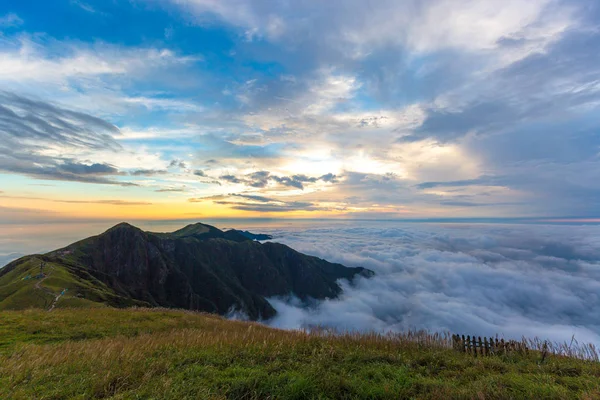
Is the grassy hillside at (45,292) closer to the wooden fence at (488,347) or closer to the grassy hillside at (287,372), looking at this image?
the grassy hillside at (287,372)

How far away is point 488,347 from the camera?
1067 cm

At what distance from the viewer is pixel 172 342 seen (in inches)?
405

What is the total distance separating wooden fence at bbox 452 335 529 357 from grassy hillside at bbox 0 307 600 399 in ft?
2.25

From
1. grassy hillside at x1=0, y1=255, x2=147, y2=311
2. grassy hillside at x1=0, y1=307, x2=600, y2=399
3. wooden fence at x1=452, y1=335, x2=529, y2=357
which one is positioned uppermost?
grassy hillside at x1=0, y1=307, x2=600, y2=399

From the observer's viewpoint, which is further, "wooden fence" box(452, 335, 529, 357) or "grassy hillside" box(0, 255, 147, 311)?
"grassy hillside" box(0, 255, 147, 311)

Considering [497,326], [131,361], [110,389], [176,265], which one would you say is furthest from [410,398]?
[497,326]

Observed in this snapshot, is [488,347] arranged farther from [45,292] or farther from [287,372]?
[45,292]

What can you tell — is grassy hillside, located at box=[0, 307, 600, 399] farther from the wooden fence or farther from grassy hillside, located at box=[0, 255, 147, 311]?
grassy hillside, located at box=[0, 255, 147, 311]

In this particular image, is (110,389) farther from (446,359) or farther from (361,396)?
(446,359)

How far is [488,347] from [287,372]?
912cm

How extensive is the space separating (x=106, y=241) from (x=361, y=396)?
156118mm

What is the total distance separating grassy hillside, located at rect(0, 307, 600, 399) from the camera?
5.92 m

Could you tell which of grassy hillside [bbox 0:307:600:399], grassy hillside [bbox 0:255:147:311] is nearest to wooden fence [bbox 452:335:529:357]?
grassy hillside [bbox 0:307:600:399]

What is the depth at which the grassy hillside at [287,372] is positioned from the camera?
592 cm
